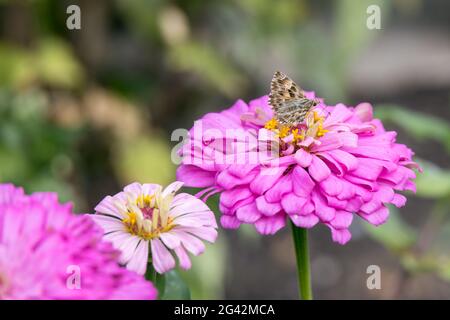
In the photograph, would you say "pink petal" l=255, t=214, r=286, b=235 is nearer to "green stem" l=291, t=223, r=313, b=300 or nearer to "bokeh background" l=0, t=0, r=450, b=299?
"green stem" l=291, t=223, r=313, b=300

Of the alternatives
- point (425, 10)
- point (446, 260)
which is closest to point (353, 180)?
point (446, 260)

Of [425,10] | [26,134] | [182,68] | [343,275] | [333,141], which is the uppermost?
[425,10]

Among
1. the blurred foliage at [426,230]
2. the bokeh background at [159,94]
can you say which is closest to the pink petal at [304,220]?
the blurred foliage at [426,230]

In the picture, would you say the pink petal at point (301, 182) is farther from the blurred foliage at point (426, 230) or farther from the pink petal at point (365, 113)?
the blurred foliage at point (426, 230)

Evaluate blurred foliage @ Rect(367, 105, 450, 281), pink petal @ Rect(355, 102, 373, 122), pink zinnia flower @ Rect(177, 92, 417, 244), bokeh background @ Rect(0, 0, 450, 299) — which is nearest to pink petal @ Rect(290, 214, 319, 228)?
pink zinnia flower @ Rect(177, 92, 417, 244)

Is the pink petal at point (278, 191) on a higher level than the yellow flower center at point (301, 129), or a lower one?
lower
